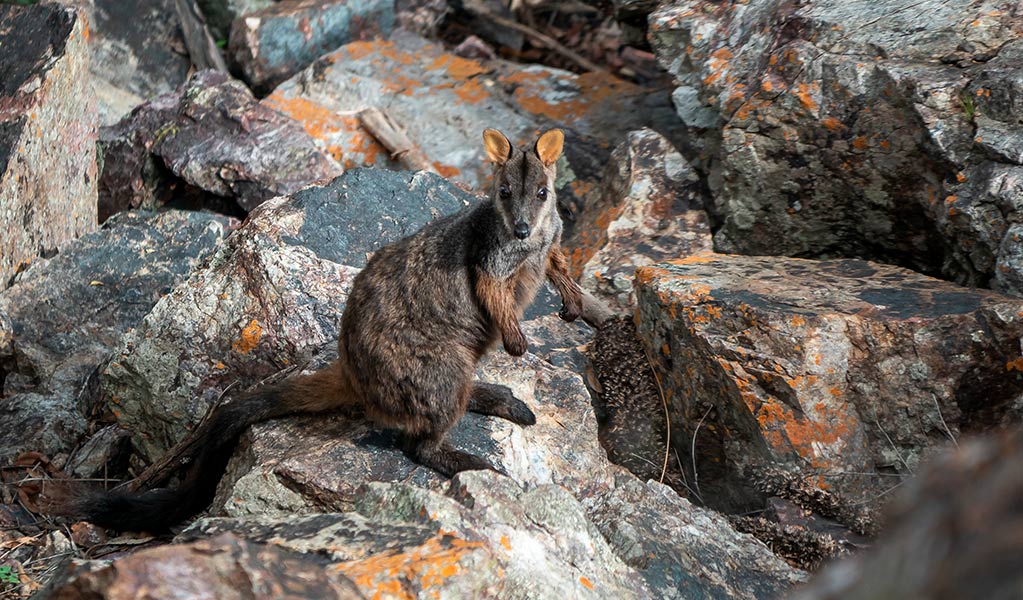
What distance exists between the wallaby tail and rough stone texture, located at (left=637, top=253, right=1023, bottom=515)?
6.89ft

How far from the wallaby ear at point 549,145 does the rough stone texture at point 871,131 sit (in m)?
2.00

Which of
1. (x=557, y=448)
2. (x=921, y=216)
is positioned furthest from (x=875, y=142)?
(x=557, y=448)

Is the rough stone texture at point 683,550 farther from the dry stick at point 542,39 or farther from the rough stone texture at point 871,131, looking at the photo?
the dry stick at point 542,39

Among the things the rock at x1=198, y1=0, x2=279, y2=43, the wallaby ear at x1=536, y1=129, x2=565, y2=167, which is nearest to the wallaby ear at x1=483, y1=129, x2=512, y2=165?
Result: the wallaby ear at x1=536, y1=129, x2=565, y2=167

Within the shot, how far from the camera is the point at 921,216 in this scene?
21.1ft

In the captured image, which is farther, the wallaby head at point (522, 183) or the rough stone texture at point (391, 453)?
the wallaby head at point (522, 183)

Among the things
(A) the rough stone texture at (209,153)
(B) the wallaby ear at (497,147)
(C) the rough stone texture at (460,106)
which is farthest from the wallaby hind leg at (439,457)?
(C) the rough stone texture at (460,106)

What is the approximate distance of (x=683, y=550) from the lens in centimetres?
429

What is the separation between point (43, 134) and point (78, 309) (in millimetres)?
1470

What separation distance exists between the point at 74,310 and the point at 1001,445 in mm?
7090

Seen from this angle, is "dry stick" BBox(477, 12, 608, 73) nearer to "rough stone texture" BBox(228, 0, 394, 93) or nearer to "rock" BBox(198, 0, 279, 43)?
"rough stone texture" BBox(228, 0, 394, 93)

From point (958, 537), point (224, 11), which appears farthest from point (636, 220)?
point (958, 537)

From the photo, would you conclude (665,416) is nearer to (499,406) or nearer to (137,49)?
(499,406)

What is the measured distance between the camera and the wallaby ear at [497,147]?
5383 millimetres
